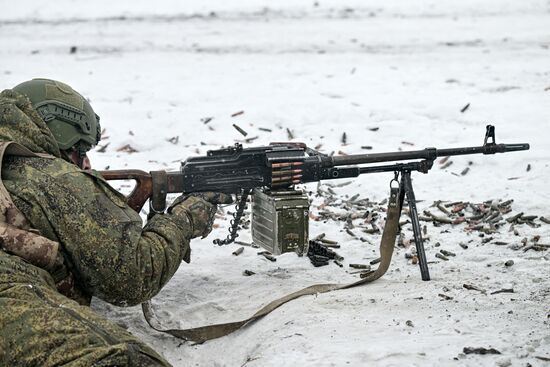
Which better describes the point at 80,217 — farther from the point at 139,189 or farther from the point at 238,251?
the point at 238,251

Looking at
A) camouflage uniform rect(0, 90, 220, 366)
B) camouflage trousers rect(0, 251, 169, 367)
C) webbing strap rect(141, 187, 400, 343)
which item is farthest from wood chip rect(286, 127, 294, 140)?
camouflage trousers rect(0, 251, 169, 367)

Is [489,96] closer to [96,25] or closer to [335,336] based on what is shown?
[335,336]

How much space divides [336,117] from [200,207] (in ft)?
18.4

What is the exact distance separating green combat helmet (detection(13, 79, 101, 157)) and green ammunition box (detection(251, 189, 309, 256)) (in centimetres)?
151

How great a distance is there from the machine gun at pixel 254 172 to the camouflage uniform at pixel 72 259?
43cm

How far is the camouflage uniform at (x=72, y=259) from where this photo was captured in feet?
13.6

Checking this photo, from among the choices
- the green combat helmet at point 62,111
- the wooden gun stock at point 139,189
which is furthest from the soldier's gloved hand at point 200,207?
the green combat helmet at point 62,111

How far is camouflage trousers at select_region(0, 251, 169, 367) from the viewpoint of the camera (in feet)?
13.5

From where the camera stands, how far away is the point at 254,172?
20.1 ft

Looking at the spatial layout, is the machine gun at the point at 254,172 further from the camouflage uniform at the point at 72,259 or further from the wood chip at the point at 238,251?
the wood chip at the point at 238,251

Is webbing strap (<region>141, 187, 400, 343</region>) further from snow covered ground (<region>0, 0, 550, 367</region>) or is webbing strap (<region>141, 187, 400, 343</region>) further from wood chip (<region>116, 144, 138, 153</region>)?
wood chip (<region>116, 144, 138, 153</region>)

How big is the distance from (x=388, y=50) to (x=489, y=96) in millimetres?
3183

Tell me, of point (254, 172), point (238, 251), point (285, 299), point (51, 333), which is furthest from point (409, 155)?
point (51, 333)

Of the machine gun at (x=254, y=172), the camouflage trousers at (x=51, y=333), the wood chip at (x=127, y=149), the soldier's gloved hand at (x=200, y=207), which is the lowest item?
the wood chip at (x=127, y=149)
